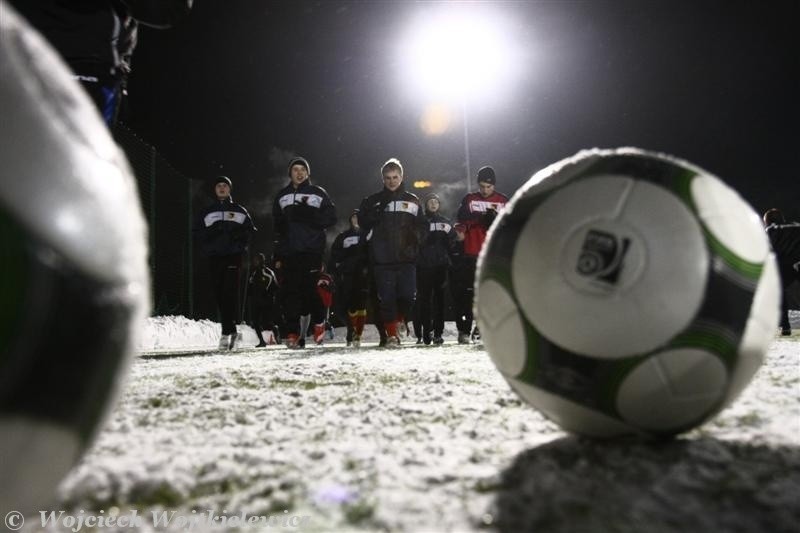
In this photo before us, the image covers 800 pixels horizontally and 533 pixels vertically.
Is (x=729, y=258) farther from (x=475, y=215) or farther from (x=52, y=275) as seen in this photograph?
(x=475, y=215)

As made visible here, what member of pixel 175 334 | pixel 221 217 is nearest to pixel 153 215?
pixel 175 334

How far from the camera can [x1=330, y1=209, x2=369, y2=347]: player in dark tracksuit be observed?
8547mm

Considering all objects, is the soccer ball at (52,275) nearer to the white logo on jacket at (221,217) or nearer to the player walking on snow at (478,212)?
the player walking on snow at (478,212)

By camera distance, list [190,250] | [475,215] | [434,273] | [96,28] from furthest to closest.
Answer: [190,250]
[434,273]
[475,215]
[96,28]

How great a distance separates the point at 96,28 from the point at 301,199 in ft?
14.3

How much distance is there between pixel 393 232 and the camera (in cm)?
777

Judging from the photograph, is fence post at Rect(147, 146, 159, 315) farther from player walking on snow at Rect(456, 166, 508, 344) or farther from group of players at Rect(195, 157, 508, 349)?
player walking on snow at Rect(456, 166, 508, 344)

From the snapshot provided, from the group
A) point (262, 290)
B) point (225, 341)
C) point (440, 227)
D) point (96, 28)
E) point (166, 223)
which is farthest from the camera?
point (262, 290)

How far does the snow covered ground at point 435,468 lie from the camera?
1191 mm

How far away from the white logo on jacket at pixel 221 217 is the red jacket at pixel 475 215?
2.85 metres

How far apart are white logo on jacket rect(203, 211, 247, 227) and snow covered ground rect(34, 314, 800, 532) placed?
5323 millimetres

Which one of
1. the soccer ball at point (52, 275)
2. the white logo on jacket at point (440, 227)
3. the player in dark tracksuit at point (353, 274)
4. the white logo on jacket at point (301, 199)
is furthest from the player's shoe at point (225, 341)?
the soccer ball at point (52, 275)

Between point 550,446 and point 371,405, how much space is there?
957mm

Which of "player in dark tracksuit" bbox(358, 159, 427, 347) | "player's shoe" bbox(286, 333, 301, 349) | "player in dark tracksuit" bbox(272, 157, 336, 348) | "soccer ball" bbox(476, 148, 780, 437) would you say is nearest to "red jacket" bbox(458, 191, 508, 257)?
"player in dark tracksuit" bbox(358, 159, 427, 347)
